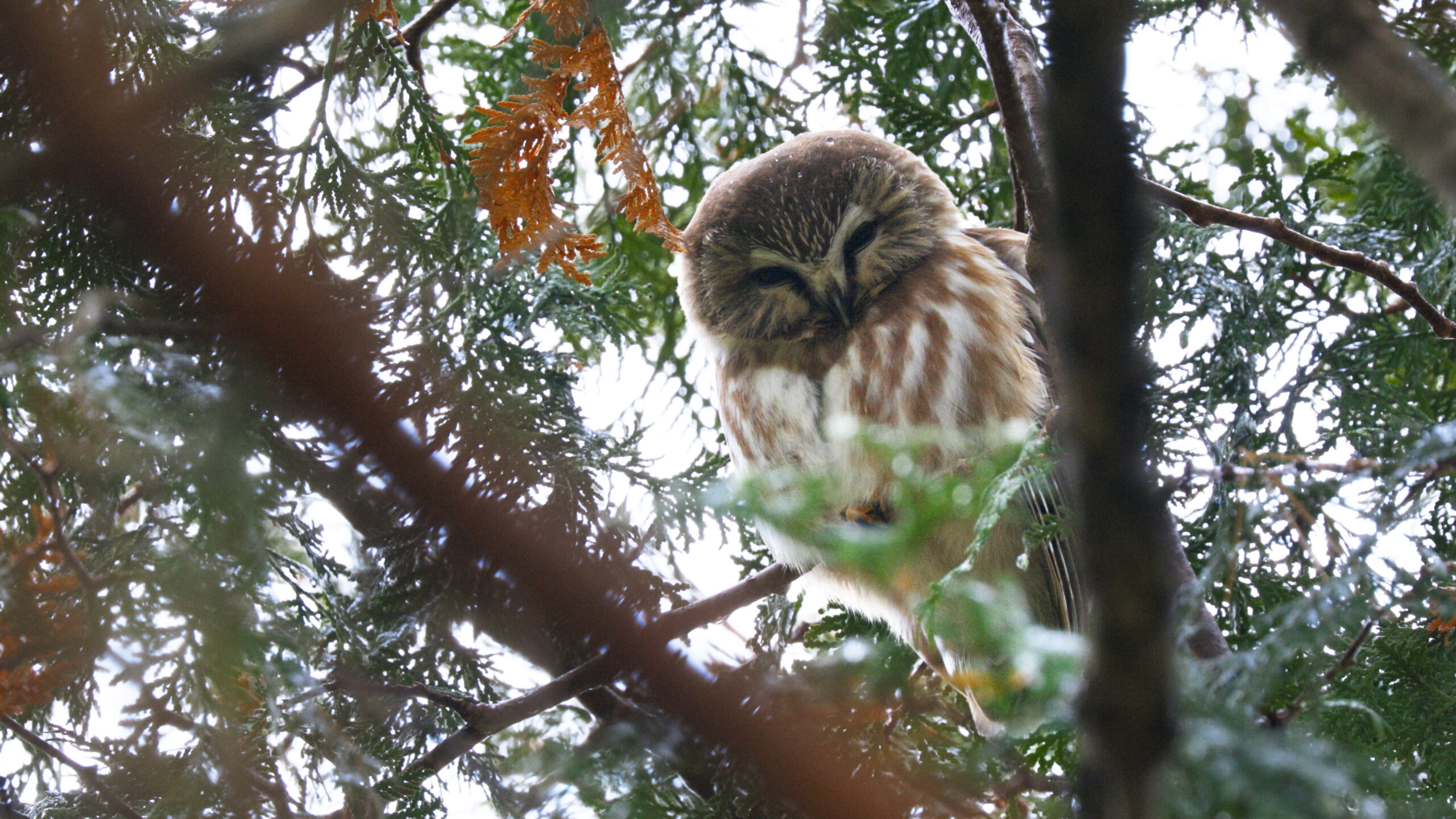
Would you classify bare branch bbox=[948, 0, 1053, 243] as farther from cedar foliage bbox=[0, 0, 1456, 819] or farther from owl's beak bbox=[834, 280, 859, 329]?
owl's beak bbox=[834, 280, 859, 329]

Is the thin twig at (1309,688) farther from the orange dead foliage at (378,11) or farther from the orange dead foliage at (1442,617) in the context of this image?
the orange dead foliage at (378,11)

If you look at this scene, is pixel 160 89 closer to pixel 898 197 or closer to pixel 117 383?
pixel 117 383

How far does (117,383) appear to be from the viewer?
1.68 metres

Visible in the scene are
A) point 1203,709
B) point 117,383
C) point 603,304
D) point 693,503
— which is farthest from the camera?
point 603,304

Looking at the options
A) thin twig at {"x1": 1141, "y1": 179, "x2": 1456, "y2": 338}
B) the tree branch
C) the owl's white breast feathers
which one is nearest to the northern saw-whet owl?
the owl's white breast feathers

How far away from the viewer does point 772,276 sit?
11.2 ft

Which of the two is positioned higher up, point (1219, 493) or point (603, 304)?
point (603, 304)

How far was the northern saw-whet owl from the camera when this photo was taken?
293 centimetres

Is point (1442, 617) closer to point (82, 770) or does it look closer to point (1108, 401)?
point (1108, 401)

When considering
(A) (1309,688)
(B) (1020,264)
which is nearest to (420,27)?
(B) (1020,264)

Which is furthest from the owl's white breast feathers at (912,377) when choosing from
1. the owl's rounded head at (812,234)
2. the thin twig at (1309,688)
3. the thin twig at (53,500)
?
the thin twig at (53,500)

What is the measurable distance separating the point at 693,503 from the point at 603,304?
747 millimetres

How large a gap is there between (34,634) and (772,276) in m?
2.41

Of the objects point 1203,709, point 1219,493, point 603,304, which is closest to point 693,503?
point 603,304
